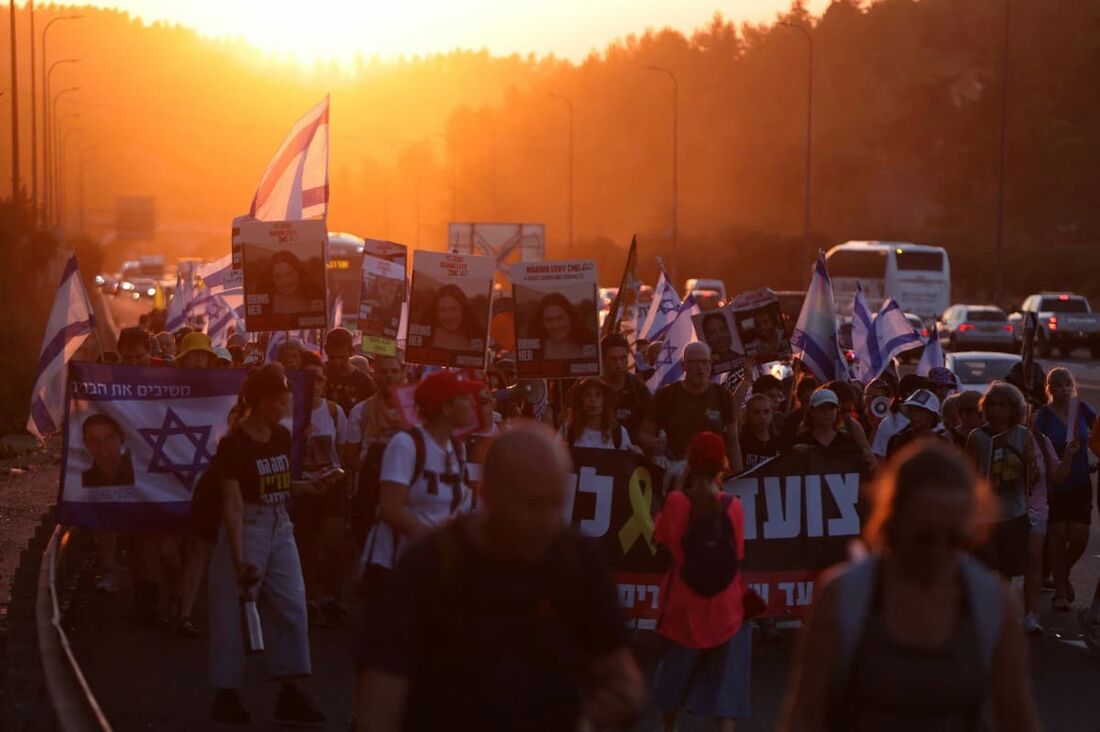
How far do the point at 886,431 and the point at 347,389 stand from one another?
11.2 ft

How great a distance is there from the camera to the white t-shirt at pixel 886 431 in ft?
40.7

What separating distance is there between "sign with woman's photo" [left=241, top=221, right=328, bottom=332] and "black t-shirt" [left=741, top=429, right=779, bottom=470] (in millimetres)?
4071

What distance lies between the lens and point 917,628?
12.6 feet

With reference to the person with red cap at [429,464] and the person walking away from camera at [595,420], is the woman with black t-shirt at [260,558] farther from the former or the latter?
the person walking away from camera at [595,420]

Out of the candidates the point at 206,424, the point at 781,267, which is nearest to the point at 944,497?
the point at 206,424

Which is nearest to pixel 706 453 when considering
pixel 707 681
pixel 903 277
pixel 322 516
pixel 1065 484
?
pixel 707 681

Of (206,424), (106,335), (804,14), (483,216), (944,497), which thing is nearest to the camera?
(944,497)

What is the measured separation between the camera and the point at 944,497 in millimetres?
3793

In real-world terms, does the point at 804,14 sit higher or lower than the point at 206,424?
higher

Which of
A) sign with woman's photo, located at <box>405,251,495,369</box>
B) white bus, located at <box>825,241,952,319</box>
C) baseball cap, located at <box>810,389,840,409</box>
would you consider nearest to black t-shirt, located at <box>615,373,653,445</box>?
baseball cap, located at <box>810,389,840,409</box>

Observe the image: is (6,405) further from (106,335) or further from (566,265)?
(566,265)

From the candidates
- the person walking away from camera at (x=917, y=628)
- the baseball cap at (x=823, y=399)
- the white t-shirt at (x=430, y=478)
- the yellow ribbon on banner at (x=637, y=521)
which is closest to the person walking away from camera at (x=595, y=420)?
the yellow ribbon on banner at (x=637, y=521)

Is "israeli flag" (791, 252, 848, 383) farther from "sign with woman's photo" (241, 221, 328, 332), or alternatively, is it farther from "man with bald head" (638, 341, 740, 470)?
"man with bald head" (638, 341, 740, 470)

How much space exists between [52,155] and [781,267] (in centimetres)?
3274
